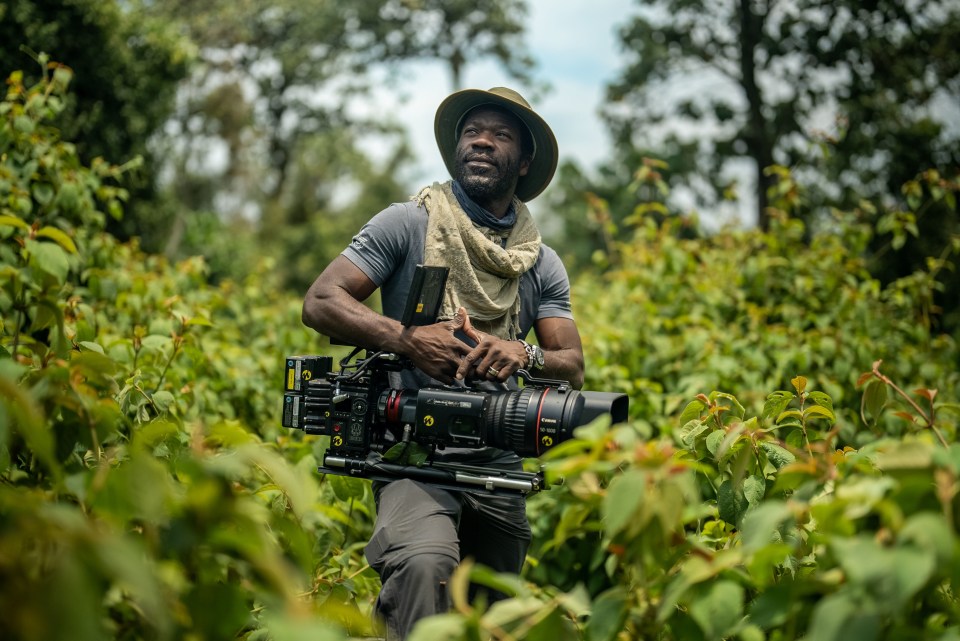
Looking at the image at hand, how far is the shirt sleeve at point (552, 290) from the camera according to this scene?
2.91 metres

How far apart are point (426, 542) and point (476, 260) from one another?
0.87m

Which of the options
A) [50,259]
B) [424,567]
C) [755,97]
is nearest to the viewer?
[50,259]

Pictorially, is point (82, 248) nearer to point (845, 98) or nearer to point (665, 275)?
point (665, 275)

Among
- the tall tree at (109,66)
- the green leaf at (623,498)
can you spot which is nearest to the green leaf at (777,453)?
the green leaf at (623,498)

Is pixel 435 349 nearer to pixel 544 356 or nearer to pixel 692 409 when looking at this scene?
pixel 544 356

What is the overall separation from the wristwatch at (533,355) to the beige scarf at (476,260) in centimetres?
19

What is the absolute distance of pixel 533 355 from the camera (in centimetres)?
254

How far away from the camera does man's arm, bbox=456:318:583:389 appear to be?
2.34 m

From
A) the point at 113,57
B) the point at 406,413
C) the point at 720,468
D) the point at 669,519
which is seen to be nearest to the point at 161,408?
the point at 406,413

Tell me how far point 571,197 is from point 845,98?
40.7 ft

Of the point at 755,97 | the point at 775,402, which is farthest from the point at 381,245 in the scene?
the point at 755,97

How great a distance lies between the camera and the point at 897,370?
14.6 feet

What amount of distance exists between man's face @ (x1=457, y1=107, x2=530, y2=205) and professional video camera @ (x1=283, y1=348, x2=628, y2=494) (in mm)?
636

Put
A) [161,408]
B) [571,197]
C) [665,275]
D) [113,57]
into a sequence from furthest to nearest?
[571,197] → [113,57] → [665,275] → [161,408]
